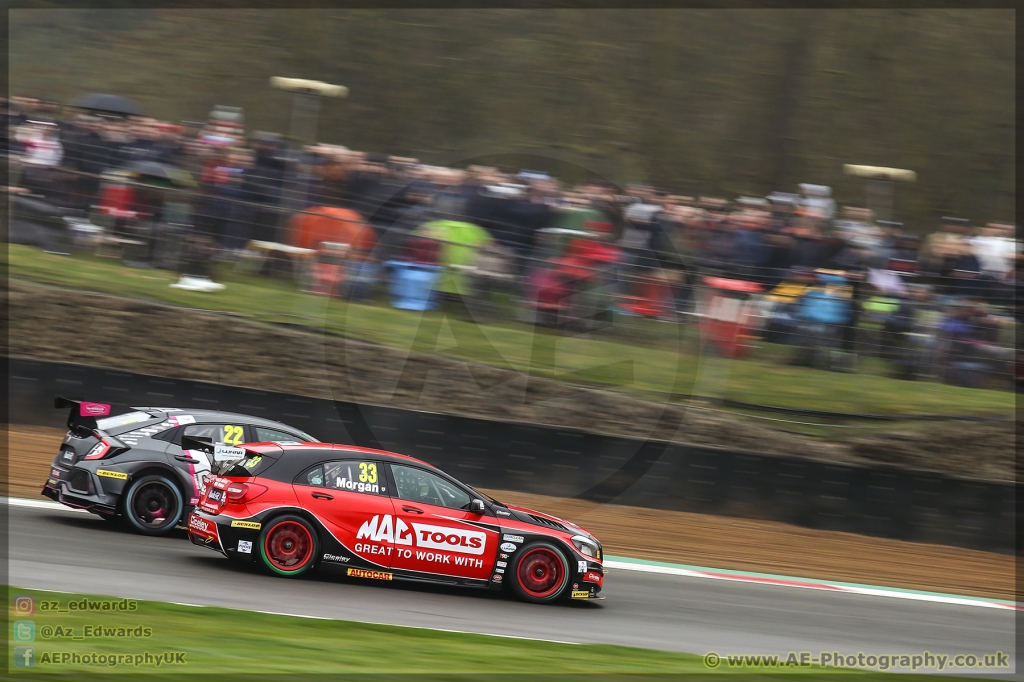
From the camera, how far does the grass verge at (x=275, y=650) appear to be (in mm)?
5273

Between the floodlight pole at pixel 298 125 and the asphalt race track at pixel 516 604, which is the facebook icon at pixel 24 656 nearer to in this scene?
the asphalt race track at pixel 516 604

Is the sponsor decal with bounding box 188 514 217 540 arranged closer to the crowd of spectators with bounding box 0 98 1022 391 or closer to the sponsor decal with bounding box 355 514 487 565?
the sponsor decal with bounding box 355 514 487 565

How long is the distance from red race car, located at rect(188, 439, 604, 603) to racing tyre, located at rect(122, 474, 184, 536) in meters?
0.86

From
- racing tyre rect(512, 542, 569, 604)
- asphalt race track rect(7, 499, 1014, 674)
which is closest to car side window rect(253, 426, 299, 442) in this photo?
asphalt race track rect(7, 499, 1014, 674)

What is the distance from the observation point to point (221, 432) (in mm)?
9562

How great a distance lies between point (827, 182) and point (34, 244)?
16767 mm

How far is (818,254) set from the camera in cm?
1381

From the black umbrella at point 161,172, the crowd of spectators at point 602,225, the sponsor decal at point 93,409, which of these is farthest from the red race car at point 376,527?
the black umbrella at point 161,172

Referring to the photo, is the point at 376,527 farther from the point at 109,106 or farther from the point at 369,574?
the point at 109,106

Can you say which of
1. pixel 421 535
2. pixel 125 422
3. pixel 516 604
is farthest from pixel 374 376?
pixel 516 604

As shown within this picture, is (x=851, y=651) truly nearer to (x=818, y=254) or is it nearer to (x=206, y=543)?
(x=206, y=543)

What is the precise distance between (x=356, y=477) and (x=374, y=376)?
5368mm

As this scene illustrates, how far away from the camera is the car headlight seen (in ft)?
27.7

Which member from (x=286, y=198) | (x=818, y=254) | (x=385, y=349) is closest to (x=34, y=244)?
(x=286, y=198)
